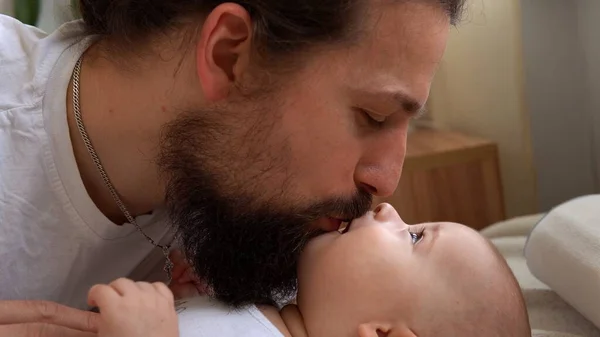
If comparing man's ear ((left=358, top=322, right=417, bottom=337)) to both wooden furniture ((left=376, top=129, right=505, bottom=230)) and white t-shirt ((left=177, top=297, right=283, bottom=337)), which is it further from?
wooden furniture ((left=376, top=129, right=505, bottom=230))

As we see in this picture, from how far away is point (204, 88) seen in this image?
0.94m

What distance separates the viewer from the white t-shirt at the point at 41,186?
98 cm

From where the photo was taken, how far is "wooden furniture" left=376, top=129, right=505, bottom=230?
6.10ft

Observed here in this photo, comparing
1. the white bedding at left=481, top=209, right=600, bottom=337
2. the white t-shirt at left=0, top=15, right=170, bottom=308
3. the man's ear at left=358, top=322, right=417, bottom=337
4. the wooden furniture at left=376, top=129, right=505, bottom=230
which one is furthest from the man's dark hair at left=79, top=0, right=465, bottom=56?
the wooden furniture at left=376, top=129, right=505, bottom=230

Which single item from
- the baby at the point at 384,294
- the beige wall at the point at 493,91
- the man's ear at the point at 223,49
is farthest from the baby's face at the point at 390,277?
the beige wall at the point at 493,91

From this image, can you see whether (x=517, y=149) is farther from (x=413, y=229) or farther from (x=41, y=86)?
(x=41, y=86)

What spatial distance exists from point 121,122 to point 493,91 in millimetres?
1211

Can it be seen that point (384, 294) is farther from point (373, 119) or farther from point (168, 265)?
point (168, 265)

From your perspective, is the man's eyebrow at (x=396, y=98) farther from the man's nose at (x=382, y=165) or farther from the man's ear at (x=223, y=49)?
the man's ear at (x=223, y=49)

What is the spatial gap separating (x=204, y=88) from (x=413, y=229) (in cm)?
32

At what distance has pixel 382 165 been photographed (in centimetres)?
94

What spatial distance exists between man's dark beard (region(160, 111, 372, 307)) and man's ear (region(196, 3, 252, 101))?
0.23ft

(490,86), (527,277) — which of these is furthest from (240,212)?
(490,86)

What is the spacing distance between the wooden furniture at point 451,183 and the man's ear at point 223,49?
966 millimetres
